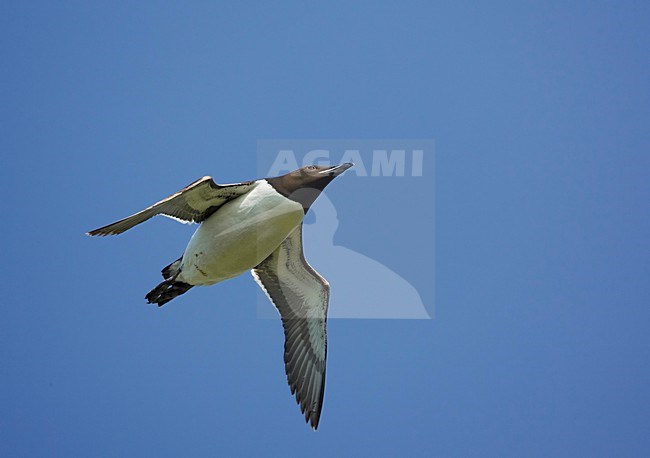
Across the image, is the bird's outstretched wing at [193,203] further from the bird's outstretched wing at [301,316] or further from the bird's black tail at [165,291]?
the bird's outstretched wing at [301,316]

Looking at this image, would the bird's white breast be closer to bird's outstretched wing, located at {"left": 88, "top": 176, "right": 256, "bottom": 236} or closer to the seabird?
the seabird

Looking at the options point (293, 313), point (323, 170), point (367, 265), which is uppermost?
point (323, 170)

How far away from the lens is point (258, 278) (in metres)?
13.0

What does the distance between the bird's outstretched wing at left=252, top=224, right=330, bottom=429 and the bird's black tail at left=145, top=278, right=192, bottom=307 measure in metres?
1.53

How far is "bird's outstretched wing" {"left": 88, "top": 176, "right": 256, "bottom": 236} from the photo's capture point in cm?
1038

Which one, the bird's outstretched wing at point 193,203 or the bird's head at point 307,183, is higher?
the bird's head at point 307,183

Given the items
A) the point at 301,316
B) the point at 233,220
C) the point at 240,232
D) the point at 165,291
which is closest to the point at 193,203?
the point at 233,220

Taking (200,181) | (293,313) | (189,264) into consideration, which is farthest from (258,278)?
(200,181)

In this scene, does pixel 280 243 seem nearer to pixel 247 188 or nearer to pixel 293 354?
pixel 247 188

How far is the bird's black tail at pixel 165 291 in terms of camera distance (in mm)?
11664

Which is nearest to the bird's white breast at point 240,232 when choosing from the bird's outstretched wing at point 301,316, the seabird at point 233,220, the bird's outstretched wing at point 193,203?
the seabird at point 233,220

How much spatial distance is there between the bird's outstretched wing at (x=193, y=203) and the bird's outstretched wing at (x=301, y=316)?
1.48 metres

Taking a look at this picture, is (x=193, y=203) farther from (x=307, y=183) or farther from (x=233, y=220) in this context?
(x=307, y=183)

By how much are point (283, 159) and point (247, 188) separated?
1783 mm
